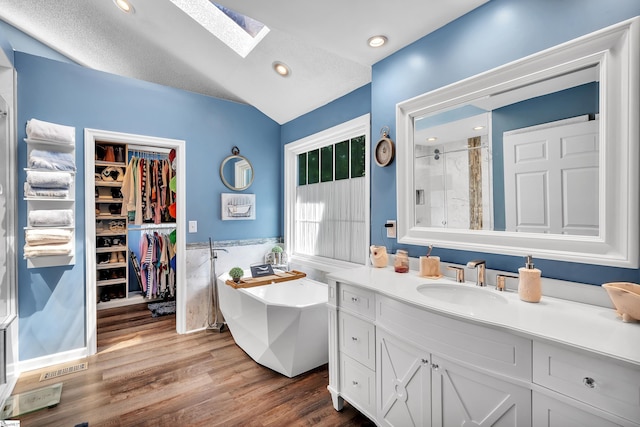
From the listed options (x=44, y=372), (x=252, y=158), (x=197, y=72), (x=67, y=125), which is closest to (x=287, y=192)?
(x=252, y=158)

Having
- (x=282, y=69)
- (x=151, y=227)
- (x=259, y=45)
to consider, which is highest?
(x=259, y=45)

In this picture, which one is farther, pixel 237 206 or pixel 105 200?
pixel 105 200

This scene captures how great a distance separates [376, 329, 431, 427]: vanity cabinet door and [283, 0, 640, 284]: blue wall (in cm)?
63

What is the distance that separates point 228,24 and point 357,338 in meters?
2.70

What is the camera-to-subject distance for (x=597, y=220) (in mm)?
1235

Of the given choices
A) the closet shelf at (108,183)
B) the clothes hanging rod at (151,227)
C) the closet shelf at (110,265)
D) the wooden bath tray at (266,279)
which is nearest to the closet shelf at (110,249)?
the closet shelf at (110,265)

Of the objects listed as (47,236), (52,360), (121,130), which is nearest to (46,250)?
(47,236)

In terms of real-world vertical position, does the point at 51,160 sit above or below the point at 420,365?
above

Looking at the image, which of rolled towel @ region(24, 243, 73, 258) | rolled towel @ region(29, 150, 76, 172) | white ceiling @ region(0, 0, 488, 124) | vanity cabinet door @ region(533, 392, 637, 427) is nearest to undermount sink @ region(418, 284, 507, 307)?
vanity cabinet door @ region(533, 392, 637, 427)

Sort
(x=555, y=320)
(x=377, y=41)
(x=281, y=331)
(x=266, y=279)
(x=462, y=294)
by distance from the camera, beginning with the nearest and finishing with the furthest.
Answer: (x=555, y=320), (x=462, y=294), (x=377, y=41), (x=281, y=331), (x=266, y=279)

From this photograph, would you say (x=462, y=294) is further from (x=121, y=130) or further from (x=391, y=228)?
(x=121, y=130)

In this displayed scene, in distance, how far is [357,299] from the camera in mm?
1748

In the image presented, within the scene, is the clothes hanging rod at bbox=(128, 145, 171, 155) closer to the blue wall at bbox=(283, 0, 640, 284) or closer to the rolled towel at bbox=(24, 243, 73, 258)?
the rolled towel at bbox=(24, 243, 73, 258)

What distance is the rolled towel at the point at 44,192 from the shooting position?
2.35 meters
